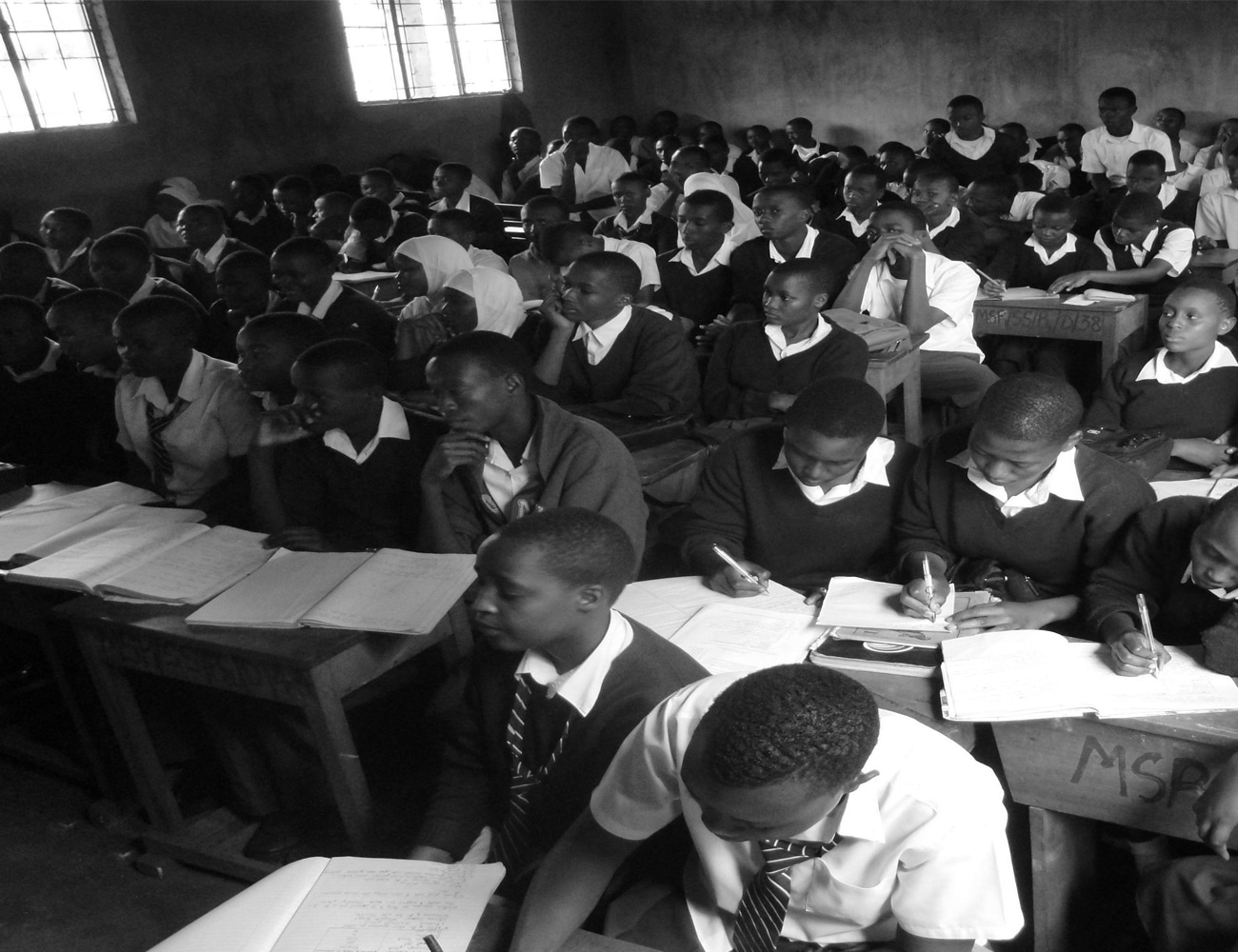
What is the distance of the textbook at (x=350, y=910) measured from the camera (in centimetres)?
117

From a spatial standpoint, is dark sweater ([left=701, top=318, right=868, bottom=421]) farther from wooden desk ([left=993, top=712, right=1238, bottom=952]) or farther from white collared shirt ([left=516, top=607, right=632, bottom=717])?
white collared shirt ([left=516, top=607, right=632, bottom=717])

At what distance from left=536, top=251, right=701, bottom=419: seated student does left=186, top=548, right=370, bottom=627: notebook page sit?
1292 millimetres

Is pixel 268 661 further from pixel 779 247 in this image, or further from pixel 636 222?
pixel 636 222

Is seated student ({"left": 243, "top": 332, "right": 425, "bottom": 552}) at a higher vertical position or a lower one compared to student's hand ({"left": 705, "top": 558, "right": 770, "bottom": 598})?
higher

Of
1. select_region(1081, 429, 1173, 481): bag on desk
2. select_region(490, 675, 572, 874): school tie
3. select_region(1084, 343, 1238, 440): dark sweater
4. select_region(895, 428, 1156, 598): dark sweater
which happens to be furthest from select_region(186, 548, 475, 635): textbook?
select_region(1084, 343, 1238, 440): dark sweater

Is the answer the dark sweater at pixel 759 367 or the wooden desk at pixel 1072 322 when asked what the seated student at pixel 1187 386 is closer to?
the dark sweater at pixel 759 367

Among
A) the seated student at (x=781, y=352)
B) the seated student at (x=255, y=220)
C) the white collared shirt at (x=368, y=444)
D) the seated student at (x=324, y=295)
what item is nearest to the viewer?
the white collared shirt at (x=368, y=444)

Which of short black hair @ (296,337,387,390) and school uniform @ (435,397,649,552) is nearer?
school uniform @ (435,397,649,552)

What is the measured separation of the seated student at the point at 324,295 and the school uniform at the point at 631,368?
2.71 ft

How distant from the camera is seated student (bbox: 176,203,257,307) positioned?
17.3 feet

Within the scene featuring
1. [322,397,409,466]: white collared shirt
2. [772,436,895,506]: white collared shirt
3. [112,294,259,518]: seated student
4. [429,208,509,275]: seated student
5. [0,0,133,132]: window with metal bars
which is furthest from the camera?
[0,0,133,132]: window with metal bars

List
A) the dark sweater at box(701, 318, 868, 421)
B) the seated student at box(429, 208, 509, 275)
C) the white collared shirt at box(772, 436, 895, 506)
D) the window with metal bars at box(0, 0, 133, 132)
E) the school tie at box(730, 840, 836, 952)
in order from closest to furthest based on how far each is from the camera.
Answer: the school tie at box(730, 840, 836, 952) < the white collared shirt at box(772, 436, 895, 506) < the dark sweater at box(701, 318, 868, 421) < the seated student at box(429, 208, 509, 275) < the window with metal bars at box(0, 0, 133, 132)

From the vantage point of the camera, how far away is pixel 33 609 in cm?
246

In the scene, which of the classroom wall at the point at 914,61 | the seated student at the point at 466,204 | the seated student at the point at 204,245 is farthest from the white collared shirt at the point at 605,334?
the classroom wall at the point at 914,61
